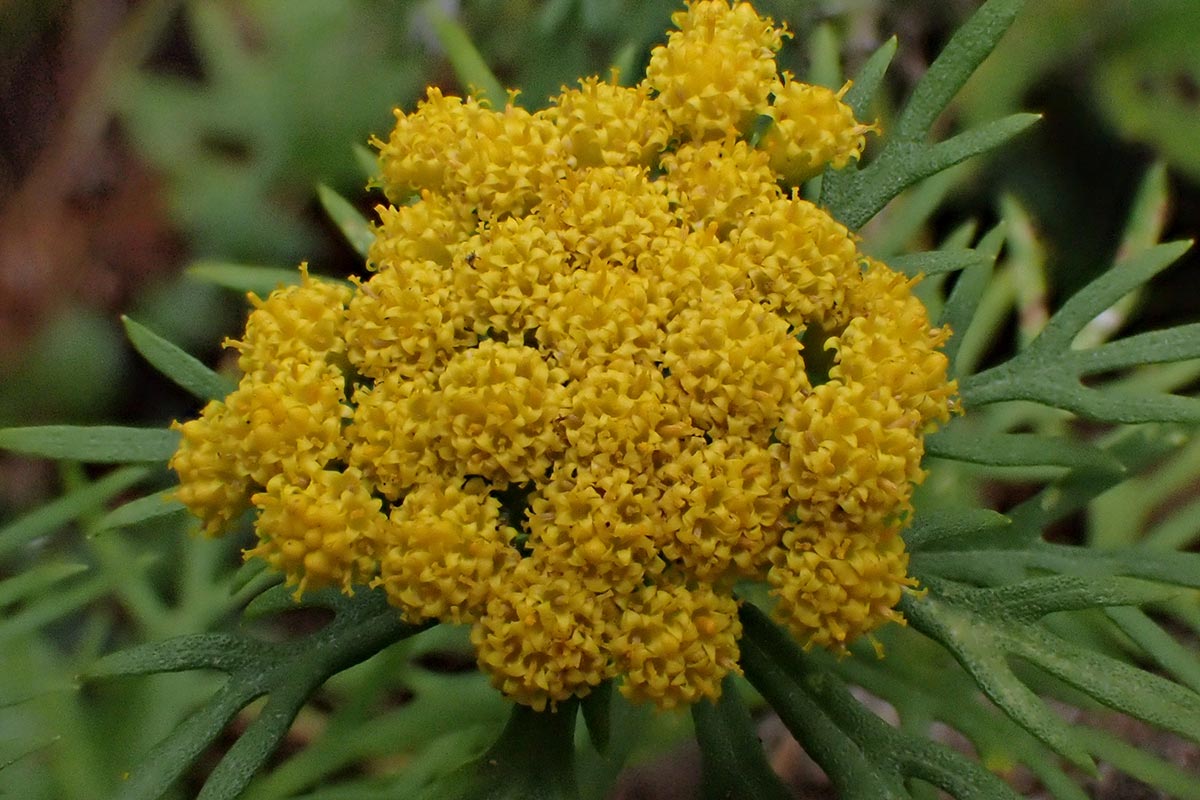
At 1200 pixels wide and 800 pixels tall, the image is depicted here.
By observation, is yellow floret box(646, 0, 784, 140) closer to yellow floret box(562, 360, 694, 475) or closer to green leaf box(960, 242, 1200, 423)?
yellow floret box(562, 360, 694, 475)

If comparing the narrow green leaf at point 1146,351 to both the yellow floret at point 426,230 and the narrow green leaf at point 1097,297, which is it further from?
the yellow floret at point 426,230

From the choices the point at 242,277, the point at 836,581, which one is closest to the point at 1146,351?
the point at 836,581

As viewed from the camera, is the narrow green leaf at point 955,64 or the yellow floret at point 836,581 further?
the narrow green leaf at point 955,64

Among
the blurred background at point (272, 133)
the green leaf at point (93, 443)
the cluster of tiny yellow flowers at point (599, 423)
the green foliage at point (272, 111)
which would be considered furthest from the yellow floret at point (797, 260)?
the green foliage at point (272, 111)

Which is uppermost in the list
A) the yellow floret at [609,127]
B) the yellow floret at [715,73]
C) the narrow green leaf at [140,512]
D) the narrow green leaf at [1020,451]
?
the yellow floret at [715,73]

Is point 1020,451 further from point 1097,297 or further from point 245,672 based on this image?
point 245,672

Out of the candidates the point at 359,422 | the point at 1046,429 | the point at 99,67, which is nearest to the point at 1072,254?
the point at 1046,429

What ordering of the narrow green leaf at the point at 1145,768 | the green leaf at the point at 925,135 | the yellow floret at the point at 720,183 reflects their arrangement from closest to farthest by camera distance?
1. the yellow floret at the point at 720,183
2. the green leaf at the point at 925,135
3. the narrow green leaf at the point at 1145,768

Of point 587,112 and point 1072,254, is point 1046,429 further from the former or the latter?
point 587,112
